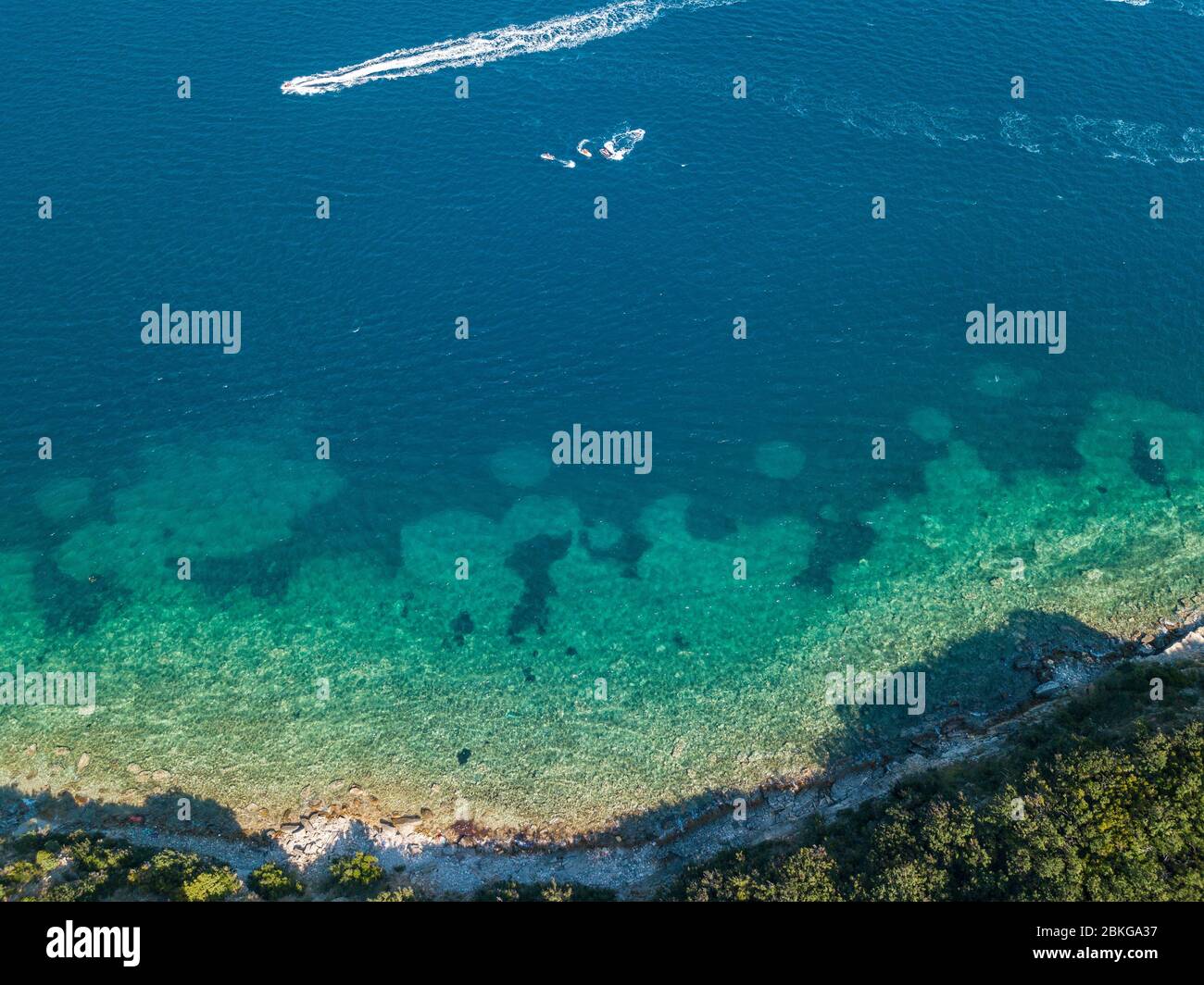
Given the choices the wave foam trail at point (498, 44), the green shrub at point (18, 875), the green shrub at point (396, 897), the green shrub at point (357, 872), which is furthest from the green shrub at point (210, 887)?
the wave foam trail at point (498, 44)

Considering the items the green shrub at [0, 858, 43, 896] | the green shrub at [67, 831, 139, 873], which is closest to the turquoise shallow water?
the green shrub at [67, 831, 139, 873]

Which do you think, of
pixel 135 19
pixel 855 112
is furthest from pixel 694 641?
pixel 135 19

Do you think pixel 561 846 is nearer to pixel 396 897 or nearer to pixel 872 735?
pixel 396 897

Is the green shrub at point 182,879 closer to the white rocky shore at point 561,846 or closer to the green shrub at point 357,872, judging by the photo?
the white rocky shore at point 561,846
